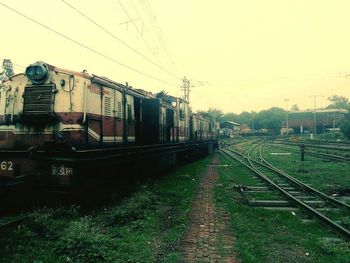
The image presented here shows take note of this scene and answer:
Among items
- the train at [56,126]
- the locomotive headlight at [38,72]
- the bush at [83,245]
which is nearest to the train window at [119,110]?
the train at [56,126]

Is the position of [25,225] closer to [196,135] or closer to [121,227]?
[121,227]

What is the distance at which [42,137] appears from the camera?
853 cm

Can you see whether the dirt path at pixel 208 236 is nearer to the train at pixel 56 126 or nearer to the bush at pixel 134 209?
the bush at pixel 134 209

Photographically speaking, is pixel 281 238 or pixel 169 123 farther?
pixel 169 123

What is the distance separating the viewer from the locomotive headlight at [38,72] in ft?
27.8

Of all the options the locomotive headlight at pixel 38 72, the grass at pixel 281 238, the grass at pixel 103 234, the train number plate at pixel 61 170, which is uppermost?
the locomotive headlight at pixel 38 72

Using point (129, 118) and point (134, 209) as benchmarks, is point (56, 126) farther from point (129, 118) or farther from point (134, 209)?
point (129, 118)

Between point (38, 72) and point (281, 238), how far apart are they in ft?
21.8

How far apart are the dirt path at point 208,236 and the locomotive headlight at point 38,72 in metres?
4.91

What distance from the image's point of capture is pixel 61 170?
7820 millimetres

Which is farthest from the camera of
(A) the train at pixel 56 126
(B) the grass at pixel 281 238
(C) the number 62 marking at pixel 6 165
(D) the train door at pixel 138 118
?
(D) the train door at pixel 138 118

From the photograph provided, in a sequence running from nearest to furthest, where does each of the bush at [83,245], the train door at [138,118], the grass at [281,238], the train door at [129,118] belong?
the bush at [83,245] → the grass at [281,238] → the train door at [129,118] → the train door at [138,118]

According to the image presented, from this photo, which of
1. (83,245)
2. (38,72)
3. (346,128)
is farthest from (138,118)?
(346,128)

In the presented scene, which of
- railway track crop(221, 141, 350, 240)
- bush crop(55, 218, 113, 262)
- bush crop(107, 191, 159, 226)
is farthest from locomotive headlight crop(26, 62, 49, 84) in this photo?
railway track crop(221, 141, 350, 240)
